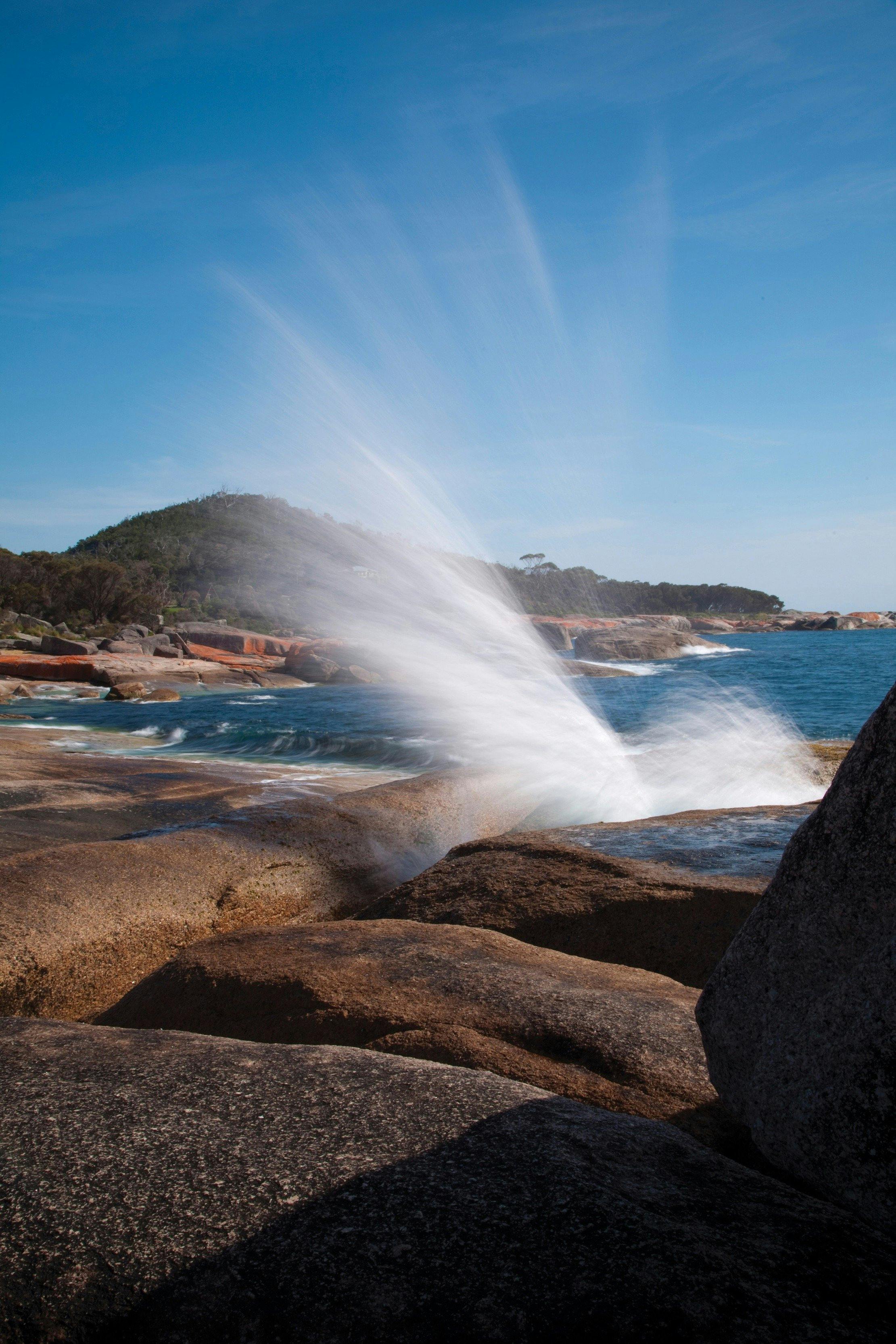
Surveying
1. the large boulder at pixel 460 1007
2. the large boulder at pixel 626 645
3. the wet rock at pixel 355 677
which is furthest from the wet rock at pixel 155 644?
the large boulder at pixel 460 1007

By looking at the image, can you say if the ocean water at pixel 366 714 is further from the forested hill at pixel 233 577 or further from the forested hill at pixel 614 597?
the forested hill at pixel 614 597

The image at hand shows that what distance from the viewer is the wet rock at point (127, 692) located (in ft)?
97.6

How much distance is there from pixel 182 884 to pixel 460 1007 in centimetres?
332

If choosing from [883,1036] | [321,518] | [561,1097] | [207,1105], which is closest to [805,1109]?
→ [883,1036]

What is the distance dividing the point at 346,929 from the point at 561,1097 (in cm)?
225

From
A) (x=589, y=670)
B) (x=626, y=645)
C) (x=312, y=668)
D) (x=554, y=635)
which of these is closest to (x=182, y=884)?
(x=312, y=668)

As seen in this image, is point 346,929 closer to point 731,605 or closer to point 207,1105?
point 207,1105

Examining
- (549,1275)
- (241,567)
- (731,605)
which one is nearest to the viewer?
(549,1275)

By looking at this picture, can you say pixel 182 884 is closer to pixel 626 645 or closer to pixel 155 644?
pixel 155 644

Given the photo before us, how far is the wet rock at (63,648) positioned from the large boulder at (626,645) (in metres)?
30.1

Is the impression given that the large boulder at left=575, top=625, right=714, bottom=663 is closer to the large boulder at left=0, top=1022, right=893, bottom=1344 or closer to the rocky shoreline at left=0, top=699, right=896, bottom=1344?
the rocky shoreline at left=0, top=699, right=896, bottom=1344

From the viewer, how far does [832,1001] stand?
1.79 metres

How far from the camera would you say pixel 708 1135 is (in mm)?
2527

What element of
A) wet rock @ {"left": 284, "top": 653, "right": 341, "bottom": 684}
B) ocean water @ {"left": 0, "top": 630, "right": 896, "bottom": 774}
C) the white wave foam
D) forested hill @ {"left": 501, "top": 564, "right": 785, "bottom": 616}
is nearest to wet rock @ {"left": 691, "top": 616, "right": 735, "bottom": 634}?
forested hill @ {"left": 501, "top": 564, "right": 785, "bottom": 616}
